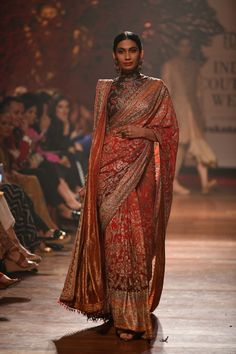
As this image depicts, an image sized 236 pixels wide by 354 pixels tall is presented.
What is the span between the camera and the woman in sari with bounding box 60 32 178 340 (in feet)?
14.1

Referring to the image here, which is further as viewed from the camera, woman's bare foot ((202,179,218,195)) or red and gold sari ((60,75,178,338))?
woman's bare foot ((202,179,218,195))

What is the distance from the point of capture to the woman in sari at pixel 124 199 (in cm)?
429

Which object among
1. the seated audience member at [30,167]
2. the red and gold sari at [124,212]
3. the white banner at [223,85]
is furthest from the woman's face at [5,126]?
the white banner at [223,85]

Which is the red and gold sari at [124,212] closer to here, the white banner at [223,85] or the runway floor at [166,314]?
the runway floor at [166,314]

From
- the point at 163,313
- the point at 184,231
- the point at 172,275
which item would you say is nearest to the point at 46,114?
the point at 184,231

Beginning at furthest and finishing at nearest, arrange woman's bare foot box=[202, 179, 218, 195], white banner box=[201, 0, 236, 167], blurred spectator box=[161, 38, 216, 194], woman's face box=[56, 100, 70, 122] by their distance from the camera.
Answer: white banner box=[201, 0, 236, 167] < blurred spectator box=[161, 38, 216, 194] < woman's bare foot box=[202, 179, 218, 195] < woman's face box=[56, 100, 70, 122]

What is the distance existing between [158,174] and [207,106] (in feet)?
26.8

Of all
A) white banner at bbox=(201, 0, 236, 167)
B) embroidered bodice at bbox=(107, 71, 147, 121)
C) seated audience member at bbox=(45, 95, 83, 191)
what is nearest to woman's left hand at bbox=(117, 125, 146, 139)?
embroidered bodice at bbox=(107, 71, 147, 121)

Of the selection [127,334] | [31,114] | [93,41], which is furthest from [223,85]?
[127,334]

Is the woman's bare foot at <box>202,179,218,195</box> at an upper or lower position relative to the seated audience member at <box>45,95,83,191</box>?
lower

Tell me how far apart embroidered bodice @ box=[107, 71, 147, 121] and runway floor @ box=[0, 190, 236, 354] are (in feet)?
3.57

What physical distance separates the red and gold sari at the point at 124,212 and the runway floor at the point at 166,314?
0.16 meters

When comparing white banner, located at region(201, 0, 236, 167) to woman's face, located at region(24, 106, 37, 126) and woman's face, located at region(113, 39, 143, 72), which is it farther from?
woman's face, located at region(113, 39, 143, 72)

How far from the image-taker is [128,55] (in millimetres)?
4328
